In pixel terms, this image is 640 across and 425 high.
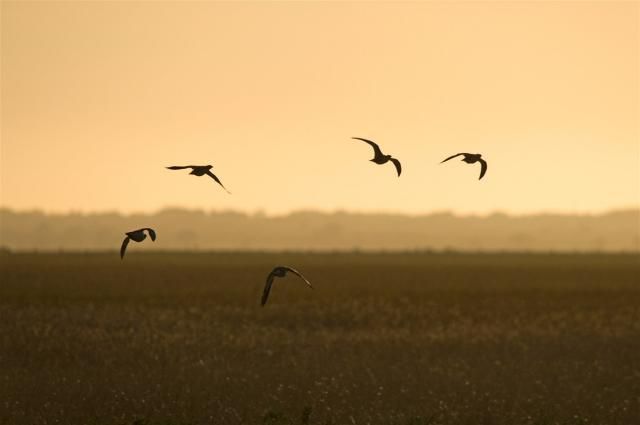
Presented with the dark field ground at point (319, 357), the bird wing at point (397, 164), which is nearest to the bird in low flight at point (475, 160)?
the bird wing at point (397, 164)

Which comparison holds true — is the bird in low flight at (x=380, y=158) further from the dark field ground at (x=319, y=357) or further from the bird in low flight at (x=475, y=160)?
the dark field ground at (x=319, y=357)

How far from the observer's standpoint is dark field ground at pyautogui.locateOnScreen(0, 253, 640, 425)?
22.5 metres

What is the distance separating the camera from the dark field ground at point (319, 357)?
22547 mm

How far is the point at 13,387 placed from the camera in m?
24.7

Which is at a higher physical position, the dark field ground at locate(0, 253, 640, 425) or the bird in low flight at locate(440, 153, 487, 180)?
the bird in low flight at locate(440, 153, 487, 180)

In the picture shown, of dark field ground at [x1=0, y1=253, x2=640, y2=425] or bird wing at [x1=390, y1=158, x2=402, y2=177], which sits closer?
bird wing at [x1=390, y1=158, x2=402, y2=177]

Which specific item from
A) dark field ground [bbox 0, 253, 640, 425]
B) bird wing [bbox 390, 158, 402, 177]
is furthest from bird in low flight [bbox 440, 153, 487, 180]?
dark field ground [bbox 0, 253, 640, 425]

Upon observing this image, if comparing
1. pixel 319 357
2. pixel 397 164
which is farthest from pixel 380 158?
pixel 319 357

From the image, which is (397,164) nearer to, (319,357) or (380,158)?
(380,158)

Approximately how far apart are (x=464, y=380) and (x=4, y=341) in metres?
12.9

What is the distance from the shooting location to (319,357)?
31.4 m

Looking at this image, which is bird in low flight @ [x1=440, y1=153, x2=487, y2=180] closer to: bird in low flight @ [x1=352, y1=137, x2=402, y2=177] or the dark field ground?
bird in low flight @ [x1=352, y1=137, x2=402, y2=177]

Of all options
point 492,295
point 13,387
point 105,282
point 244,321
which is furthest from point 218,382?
point 105,282

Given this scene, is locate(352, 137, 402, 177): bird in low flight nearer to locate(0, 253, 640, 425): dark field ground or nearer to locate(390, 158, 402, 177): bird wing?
locate(390, 158, 402, 177): bird wing
